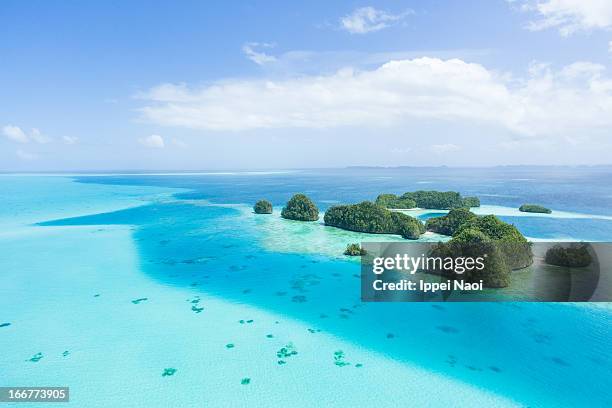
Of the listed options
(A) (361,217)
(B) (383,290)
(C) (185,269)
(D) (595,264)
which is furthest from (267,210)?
(D) (595,264)

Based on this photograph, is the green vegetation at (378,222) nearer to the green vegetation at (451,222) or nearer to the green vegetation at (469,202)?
the green vegetation at (451,222)

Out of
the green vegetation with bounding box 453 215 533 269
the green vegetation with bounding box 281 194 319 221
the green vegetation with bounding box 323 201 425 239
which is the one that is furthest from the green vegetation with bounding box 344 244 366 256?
the green vegetation with bounding box 281 194 319 221

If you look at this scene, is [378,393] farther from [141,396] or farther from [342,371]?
[141,396]

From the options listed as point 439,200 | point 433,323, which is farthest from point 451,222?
point 439,200

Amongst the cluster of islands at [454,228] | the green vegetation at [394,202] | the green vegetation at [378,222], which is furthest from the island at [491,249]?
the green vegetation at [394,202]

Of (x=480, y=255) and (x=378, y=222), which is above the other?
(x=378, y=222)

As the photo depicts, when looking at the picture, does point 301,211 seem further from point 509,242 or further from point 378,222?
point 509,242
